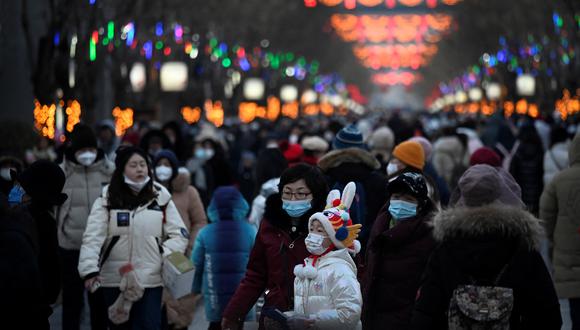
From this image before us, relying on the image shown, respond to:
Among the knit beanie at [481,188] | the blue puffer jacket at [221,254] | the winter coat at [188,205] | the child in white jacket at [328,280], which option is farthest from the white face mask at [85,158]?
the knit beanie at [481,188]

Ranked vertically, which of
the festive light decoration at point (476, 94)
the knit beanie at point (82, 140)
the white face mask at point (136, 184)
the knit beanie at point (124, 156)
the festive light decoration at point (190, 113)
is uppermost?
the festive light decoration at point (476, 94)

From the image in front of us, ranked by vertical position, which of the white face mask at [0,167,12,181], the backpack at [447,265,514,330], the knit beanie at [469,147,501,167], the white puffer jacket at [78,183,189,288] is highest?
the white face mask at [0,167,12,181]

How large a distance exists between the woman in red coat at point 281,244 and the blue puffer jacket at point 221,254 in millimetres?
2121

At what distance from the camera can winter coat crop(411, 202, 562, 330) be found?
6207 millimetres

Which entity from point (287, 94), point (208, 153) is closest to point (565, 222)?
point (208, 153)

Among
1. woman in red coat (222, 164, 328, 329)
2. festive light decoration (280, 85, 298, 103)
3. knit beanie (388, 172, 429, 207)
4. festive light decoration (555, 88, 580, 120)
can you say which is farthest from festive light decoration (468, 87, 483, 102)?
woman in red coat (222, 164, 328, 329)

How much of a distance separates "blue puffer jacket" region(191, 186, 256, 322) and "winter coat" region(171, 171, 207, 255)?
5.70 ft

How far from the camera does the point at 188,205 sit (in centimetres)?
1148

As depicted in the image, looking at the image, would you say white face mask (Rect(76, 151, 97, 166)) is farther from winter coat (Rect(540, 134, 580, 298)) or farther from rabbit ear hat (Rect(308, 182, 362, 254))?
rabbit ear hat (Rect(308, 182, 362, 254))

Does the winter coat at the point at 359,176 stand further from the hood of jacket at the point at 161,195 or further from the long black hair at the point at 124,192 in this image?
the long black hair at the point at 124,192

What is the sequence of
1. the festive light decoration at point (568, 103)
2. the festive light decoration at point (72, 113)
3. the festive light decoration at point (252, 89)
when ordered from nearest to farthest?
1. the festive light decoration at point (72, 113)
2. the festive light decoration at point (568, 103)
3. the festive light decoration at point (252, 89)

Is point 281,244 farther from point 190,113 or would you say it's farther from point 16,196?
point 190,113

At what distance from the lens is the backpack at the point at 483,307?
6117 millimetres

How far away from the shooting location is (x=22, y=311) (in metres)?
6.32
